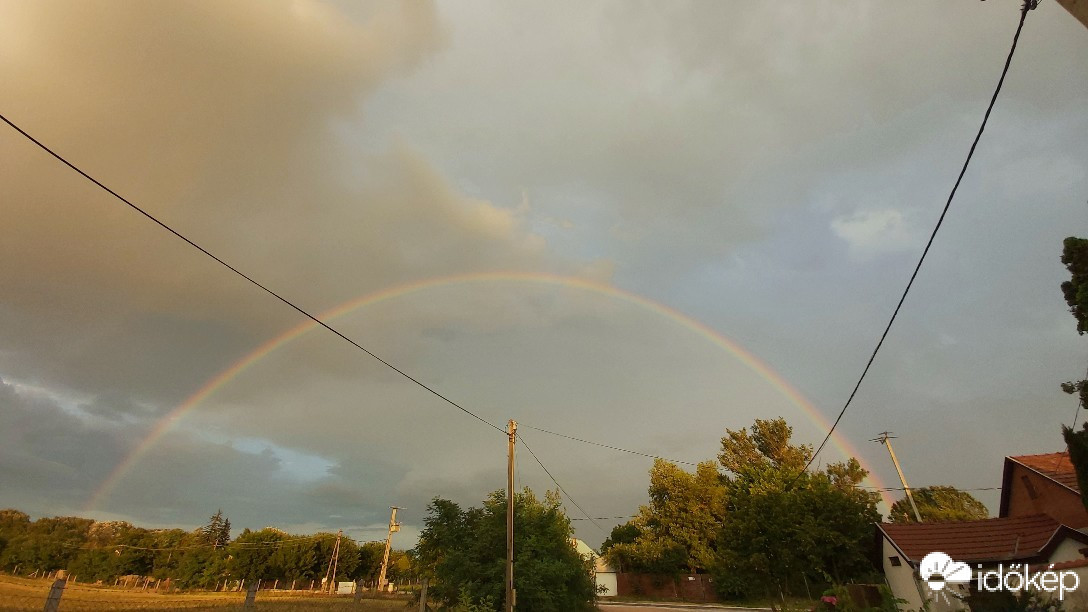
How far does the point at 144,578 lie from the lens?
83.8 m

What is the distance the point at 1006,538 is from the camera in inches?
1030

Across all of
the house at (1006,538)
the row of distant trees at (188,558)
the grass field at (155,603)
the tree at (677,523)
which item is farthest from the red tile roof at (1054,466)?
the row of distant trees at (188,558)

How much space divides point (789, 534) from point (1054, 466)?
18.5 metres

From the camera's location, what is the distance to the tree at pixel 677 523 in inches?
2104

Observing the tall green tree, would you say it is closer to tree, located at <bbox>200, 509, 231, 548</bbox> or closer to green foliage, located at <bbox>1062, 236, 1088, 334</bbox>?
green foliage, located at <bbox>1062, 236, 1088, 334</bbox>

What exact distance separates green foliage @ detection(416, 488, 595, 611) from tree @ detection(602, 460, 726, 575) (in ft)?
93.4

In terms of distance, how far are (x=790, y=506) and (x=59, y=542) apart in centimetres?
11269

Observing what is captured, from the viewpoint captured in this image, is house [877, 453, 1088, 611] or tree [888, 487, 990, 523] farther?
tree [888, 487, 990, 523]

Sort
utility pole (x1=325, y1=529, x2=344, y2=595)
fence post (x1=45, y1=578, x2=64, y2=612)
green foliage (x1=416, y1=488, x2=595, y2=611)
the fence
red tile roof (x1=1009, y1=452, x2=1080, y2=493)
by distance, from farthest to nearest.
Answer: utility pole (x1=325, y1=529, x2=344, y2=595), the fence, red tile roof (x1=1009, y1=452, x2=1080, y2=493), green foliage (x1=416, y1=488, x2=595, y2=611), fence post (x1=45, y1=578, x2=64, y2=612)

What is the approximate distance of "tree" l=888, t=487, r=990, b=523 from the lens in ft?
199

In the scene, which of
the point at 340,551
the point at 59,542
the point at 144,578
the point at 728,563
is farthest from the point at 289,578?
the point at 728,563

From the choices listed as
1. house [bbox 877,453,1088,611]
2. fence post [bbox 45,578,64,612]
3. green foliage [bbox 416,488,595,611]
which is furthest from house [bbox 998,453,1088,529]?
fence post [bbox 45,578,64,612]

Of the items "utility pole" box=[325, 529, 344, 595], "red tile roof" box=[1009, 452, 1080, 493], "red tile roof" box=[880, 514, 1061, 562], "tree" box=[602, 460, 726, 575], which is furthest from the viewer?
"utility pole" box=[325, 529, 344, 595]

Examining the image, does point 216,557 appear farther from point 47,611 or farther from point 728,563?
point 47,611
